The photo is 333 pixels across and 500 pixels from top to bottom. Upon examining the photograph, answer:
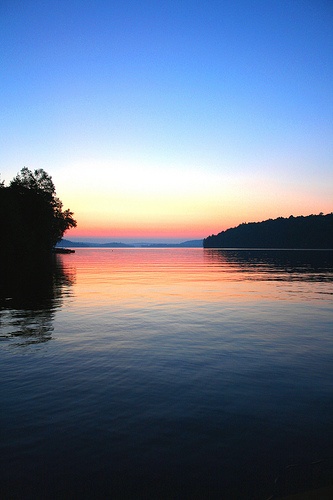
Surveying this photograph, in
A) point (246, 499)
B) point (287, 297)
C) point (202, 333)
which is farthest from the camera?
point (287, 297)

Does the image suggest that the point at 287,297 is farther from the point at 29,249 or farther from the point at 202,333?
the point at 29,249

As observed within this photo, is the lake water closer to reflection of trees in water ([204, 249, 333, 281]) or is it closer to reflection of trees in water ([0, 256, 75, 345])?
reflection of trees in water ([0, 256, 75, 345])

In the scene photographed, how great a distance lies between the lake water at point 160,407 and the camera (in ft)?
19.9

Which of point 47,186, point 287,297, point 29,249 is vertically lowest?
point 287,297

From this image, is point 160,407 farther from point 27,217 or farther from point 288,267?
point 27,217

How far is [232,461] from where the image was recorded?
6523 millimetres

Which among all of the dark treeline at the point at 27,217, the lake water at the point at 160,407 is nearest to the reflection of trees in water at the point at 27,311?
the lake water at the point at 160,407

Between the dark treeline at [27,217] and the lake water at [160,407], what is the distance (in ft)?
181

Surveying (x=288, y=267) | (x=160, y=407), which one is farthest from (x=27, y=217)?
(x=160, y=407)

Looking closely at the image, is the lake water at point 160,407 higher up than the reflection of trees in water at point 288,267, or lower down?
higher up

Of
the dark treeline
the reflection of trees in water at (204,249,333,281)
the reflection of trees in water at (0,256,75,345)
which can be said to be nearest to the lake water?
the reflection of trees in water at (0,256,75,345)

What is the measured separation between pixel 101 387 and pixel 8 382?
3120mm

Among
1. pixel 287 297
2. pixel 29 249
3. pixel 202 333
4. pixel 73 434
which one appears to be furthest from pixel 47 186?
pixel 73 434

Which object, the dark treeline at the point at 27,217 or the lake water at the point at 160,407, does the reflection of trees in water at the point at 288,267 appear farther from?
the dark treeline at the point at 27,217
